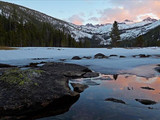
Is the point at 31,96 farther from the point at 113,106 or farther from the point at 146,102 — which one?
the point at 146,102

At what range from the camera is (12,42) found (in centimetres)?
6097

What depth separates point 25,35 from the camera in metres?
66.4

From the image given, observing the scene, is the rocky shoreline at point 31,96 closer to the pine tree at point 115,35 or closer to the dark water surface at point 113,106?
the dark water surface at point 113,106

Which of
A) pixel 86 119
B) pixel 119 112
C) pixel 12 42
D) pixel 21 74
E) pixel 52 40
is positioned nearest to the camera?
pixel 86 119

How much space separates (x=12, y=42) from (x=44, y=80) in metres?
61.4

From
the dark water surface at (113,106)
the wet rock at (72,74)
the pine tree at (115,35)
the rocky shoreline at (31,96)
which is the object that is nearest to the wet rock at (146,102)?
the dark water surface at (113,106)

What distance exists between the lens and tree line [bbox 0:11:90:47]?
61.3 metres

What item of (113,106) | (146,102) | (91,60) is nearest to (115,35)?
(91,60)

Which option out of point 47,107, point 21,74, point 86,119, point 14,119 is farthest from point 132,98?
point 21,74

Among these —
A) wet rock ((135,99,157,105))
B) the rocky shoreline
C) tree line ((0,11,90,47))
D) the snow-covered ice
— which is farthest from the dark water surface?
tree line ((0,11,90,47))

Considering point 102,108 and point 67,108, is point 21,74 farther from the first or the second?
point 102,108

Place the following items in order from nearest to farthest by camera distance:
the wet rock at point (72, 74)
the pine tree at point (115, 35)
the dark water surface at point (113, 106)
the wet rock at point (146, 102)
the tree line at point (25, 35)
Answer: the dark water surface at point (113, 106), the wet rock at point (146, 102), the wet rock at point (72, 74), the tree line at point (25, 35), the pine tree at point (115, 35)

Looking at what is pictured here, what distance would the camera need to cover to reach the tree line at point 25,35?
201 ft

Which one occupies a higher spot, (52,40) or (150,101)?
(52,40)
